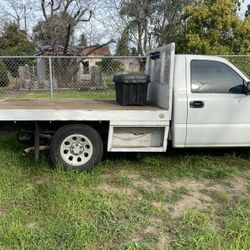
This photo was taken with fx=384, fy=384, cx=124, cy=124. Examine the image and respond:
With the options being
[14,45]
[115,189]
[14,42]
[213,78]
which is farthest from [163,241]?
[14,45]

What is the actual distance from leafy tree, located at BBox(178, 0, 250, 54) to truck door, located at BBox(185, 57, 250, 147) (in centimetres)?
1642

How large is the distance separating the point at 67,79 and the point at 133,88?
925 cm

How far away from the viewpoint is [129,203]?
4.42 meters

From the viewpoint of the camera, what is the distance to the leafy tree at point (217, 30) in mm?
21828

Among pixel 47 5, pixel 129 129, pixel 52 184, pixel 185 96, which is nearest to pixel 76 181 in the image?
pixel 52 184

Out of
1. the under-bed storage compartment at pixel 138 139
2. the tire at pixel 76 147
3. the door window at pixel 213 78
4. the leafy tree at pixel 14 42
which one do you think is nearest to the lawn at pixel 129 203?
the tire at pixel 76 147

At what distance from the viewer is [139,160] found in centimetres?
618

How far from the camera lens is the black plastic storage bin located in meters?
5.73

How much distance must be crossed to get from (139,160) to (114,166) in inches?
19.6

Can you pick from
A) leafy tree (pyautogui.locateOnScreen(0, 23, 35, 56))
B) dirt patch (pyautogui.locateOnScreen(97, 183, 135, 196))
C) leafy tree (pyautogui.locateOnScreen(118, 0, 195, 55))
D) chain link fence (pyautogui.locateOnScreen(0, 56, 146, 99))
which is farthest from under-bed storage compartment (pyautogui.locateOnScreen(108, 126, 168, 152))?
leafy tree (pyautogui.locateOnScreen(118, 0, 195, 55))

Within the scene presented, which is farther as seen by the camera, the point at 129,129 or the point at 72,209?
the point at 129,129

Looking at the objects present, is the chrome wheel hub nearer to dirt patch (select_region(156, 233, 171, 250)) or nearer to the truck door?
the truck door

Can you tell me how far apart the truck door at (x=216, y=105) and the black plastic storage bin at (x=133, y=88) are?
2.27ft

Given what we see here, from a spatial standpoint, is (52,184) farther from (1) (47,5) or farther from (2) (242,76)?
(1) (47,5)
